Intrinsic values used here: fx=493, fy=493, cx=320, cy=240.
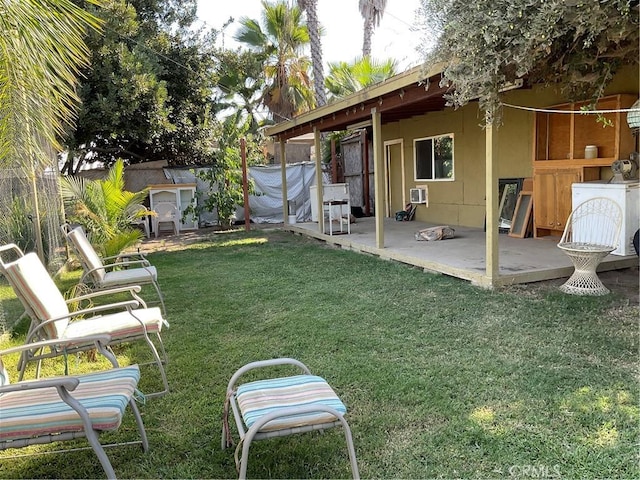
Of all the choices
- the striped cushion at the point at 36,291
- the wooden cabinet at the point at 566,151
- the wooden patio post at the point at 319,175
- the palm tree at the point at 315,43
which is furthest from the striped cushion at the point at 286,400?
the palm tree at the point at 315,43

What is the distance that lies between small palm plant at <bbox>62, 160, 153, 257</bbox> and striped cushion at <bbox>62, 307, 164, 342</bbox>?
3055 millimetres

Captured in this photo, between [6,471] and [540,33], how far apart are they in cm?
413

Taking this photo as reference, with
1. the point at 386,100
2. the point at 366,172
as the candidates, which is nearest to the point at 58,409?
the point at 386,100

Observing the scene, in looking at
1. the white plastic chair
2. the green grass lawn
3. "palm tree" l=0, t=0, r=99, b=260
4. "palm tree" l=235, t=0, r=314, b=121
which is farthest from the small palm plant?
"palm tree" l=235, t=0, r=314, b=121

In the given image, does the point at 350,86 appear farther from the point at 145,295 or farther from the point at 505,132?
the point at 145,295

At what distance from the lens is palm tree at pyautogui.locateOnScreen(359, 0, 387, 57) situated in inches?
709

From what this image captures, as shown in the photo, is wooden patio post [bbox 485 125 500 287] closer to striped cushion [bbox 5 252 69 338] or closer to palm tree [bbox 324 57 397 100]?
striped cushion [bbox 5 252 69 338]

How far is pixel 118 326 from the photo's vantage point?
3373 millimetres

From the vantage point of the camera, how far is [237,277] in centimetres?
684

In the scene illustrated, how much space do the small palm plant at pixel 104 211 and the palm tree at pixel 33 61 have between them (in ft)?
7.27

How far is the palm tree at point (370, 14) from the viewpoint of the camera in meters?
18.0

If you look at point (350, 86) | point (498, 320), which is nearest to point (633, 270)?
point (498, 320)

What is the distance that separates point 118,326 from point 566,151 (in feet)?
21.6

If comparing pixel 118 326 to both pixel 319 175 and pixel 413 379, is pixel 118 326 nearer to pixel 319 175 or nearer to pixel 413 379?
pixel 413 379
